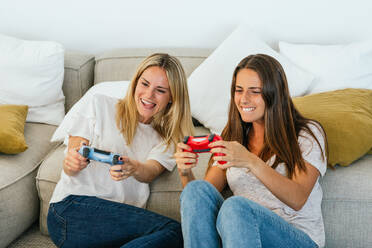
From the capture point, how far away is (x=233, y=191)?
1.44 metres

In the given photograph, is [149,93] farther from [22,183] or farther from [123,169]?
[22,183]

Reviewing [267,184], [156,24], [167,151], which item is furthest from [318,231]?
[156,24]

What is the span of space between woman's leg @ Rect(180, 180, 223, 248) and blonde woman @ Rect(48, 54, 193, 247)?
155 mm

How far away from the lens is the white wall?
2256mm

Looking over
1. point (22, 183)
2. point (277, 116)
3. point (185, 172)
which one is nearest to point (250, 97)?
point (277, 116)

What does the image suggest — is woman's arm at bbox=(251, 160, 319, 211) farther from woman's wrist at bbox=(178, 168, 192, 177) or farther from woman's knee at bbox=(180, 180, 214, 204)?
woman's wrist at bbox=(178, 168, 192, 177)

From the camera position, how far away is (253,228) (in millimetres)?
1128

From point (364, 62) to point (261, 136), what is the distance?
0.85 meters

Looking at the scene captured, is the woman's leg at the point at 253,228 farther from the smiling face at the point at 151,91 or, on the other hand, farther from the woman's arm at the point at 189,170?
the smiling face at the point at 151,91

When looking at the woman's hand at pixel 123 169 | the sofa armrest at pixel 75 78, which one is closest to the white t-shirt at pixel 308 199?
the woman's hand at pixel 123 169

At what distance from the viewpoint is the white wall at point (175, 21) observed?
2.26 m

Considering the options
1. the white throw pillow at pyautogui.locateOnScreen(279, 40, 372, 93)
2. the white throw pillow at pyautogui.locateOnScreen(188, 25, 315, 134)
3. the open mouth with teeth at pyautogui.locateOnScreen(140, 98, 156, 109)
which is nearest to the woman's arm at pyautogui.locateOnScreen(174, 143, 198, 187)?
the open mouth with teeth at pyautogui.locateOnScreen(140, 98, 156, 109)

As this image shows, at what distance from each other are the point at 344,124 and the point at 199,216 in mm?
726

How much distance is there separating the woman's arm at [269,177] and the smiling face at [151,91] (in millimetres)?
380
